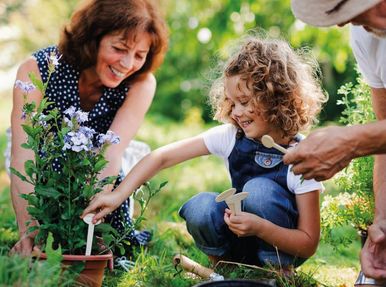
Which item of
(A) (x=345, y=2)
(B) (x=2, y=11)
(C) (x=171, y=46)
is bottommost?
(C) (x=171, y=46)

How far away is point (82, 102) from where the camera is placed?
330cm

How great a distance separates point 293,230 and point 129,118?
103 centimetres

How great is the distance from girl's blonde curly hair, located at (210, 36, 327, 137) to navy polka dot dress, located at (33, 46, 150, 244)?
670 mm

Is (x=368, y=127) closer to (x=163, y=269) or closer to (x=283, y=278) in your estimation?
(x=283, y=278)

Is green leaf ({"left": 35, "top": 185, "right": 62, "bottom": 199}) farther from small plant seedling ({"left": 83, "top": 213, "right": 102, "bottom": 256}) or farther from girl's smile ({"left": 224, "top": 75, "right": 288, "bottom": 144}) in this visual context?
girl's smile ({"left": 224, "top": 75, "right": 288, "bottom": 144})

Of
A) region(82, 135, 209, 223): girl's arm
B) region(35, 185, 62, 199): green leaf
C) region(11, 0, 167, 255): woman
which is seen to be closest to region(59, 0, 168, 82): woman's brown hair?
region(11, 0, 167, 255): woman

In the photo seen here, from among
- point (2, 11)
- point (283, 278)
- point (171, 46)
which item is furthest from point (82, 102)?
point (2, 11)

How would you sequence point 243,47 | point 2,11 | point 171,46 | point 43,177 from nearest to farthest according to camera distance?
Result: point 43,177 < point 243,47 < point 171,46 < point 2,11

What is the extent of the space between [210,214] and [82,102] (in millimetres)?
1001

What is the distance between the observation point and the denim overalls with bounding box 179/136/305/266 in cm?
259

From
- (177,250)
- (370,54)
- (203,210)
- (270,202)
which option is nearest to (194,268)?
(203,210)

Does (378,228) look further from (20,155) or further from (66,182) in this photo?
(20,155)

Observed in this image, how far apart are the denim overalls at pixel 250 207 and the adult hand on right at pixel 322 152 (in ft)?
1.75

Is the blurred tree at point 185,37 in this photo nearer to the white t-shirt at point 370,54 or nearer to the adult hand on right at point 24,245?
the white t-shirt at point 370,54
